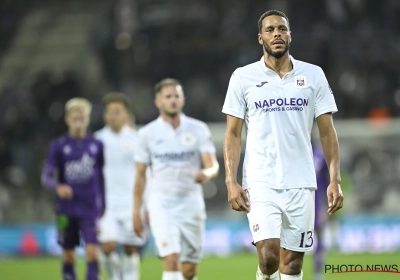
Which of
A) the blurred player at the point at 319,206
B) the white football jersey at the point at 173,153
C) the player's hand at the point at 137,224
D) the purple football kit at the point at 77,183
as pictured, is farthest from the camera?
the blurred player at the point at 319,206

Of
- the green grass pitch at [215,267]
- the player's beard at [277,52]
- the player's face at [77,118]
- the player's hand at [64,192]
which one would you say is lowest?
the green grass pitch at [215,267]

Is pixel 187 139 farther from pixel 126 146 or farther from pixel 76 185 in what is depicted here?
pixel 126 146

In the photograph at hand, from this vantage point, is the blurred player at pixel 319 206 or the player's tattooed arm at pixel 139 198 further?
the blurred player at pixel 319 206

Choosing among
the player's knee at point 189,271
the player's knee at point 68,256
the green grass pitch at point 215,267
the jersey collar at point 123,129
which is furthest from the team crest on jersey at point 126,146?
the player's knee at point 189,271

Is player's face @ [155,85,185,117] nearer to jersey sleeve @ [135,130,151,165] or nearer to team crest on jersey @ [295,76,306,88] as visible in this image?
jersey sleeve @ [135,130,151,165]

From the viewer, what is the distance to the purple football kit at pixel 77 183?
1033 centimetres

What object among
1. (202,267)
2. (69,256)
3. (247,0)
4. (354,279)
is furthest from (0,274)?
(247,0)

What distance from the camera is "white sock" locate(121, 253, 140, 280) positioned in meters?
10.7

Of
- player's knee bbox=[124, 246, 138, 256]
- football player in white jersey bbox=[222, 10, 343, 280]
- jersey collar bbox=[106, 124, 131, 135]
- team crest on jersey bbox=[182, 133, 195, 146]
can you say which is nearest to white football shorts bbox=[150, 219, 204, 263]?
team crest on jersey bbox=[182, 133, 195, 146]

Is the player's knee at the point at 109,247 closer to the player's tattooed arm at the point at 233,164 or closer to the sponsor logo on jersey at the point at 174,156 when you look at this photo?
the sponsor logo on jersey at the point at 174,156

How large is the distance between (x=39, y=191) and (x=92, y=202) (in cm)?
912

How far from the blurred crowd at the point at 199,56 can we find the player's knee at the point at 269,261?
14.0 m

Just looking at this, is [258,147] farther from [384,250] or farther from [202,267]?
[384,250]

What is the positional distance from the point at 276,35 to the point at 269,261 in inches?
66.0
